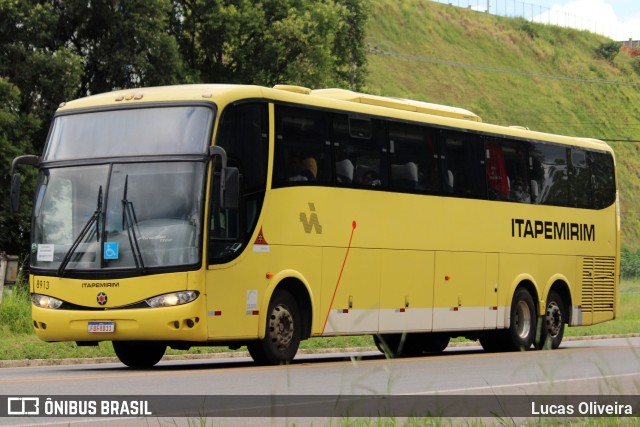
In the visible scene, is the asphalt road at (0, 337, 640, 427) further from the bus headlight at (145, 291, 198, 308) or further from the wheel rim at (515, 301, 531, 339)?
the wheel rim at (515, 301, 531, 339)

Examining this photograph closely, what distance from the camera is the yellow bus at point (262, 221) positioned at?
18.6m

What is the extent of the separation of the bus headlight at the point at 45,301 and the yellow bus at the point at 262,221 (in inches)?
0.9

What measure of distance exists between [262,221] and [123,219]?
1.92 metres

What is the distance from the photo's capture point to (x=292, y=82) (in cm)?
4622

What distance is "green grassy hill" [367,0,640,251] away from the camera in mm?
104000

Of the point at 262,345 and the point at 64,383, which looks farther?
the point at 262,345

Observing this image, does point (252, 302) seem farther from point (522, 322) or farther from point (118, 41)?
point (118, 41)

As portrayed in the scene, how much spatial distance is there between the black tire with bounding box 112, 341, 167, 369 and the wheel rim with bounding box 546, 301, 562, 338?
9097mm

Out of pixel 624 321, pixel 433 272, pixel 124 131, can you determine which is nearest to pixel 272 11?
pixel 624 321

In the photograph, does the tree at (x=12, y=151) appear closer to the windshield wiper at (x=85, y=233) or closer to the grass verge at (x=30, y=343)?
the grass verge at (x=30, y=343)

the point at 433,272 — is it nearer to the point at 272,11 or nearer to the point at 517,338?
the point at 517,338

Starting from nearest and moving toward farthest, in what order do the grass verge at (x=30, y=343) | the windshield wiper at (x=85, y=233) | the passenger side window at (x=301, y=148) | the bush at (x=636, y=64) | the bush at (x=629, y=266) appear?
1. the windshield wiper at (x=85, y=233)
2. the passenger side window at (x=301, y=148)
3. the grass verge at (x=30, y=343)
4. the bush at (x=629, y=266)
5. the bush at (x=636, y=64)

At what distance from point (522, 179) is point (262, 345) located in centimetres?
847

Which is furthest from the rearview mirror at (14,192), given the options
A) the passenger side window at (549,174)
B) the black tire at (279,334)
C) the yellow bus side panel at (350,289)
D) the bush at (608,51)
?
the bush at (608,51)
